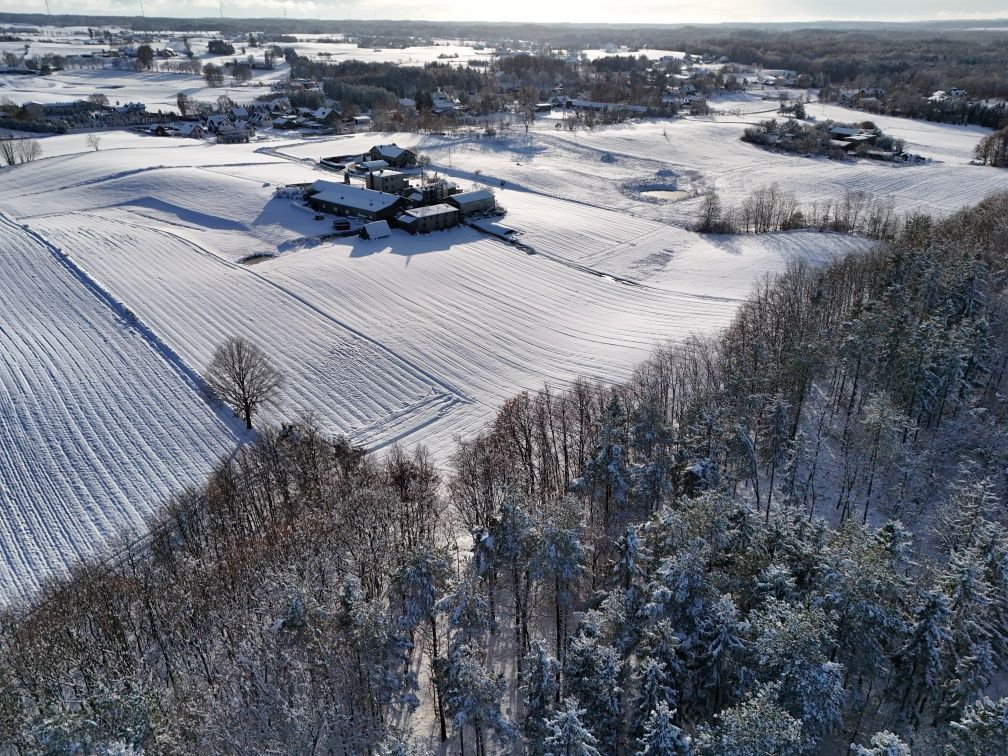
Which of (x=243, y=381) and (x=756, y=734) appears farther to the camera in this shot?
(x=243, y=381)

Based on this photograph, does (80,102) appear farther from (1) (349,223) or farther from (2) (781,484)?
(2) (781,484)

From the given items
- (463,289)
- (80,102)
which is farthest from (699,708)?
(80,102)

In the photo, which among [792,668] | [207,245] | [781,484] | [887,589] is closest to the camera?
[792,668]

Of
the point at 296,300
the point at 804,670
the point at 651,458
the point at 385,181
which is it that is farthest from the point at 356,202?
the point at 804,670

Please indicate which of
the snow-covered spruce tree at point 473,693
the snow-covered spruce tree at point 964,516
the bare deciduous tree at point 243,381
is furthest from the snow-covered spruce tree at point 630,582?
the bare deciduous tree at point 243,381

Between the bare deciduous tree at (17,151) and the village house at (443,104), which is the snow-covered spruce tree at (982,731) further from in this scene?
the village house at (443,104)

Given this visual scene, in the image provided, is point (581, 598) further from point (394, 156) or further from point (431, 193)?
point (394, 156)

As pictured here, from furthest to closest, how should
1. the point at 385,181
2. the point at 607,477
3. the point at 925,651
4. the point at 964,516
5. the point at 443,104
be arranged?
1. the point at 443,104
2. the point at 385,181
3. the point at 607,477
4. the point at 964,516
5. the point at 925,651
